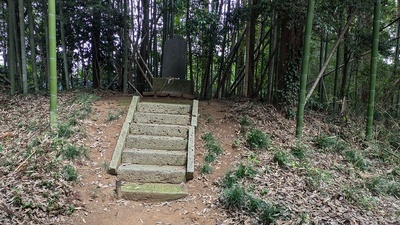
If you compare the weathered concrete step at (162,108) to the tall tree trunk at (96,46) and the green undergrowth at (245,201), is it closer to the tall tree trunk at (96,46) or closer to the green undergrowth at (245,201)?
the green undergrowth at (245,201)

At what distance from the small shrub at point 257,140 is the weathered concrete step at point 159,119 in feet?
3.55

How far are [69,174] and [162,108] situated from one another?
2135mm

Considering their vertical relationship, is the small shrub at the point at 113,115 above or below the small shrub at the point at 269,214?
above

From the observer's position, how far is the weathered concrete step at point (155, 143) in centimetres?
402

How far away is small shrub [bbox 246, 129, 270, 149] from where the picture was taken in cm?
403

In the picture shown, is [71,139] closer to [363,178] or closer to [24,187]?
[24,187]

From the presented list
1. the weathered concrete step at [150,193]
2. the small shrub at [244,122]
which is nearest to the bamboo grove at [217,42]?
the small shrub at [244,122]

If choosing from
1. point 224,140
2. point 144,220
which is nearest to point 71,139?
point 144,220

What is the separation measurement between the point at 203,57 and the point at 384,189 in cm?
639

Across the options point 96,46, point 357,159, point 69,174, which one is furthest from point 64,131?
point 96,46

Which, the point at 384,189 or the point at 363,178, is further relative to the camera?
the point at 363,178

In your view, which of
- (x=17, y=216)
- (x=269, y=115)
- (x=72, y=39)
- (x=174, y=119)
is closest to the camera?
(x=17, y=216)

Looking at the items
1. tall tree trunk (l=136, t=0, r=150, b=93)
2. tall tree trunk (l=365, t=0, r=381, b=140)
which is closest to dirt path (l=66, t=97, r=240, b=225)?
tall tree trunk (l=365, t=0, r=381, b=140)

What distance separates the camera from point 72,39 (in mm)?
7559
